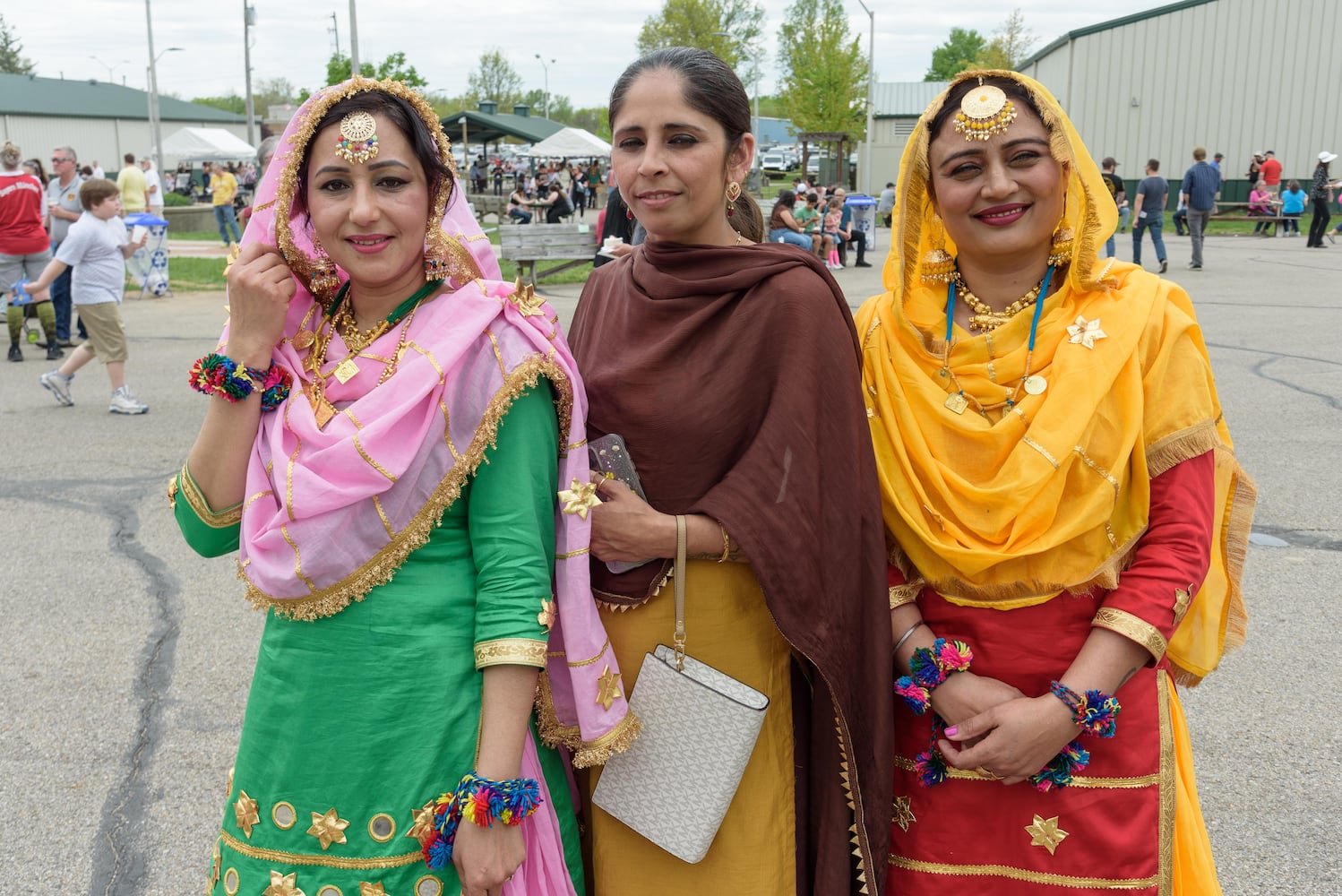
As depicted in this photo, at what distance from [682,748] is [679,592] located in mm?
281

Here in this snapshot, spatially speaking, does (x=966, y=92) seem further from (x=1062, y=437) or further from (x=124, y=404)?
(x=124, y=404)

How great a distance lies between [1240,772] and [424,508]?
2.81 metres

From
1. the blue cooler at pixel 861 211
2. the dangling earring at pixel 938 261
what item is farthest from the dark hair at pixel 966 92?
the blue cooler at pixel 861 211

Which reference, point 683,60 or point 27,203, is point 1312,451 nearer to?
point 683,60

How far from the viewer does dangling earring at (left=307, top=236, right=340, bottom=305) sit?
189cm

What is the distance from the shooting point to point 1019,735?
73.6 inches

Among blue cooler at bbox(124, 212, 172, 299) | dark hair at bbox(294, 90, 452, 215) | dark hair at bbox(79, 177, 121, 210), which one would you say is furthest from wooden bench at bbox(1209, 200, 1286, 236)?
dark hair at bbox(294, 90, 452, 215)

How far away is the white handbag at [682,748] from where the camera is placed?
189cm

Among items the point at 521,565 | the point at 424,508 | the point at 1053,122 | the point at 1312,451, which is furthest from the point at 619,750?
the point at 1312,451

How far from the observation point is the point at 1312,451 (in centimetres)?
661

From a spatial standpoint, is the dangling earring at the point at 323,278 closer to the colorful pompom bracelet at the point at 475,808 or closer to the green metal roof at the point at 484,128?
the colorful pompom bracelet at the point at 475,808

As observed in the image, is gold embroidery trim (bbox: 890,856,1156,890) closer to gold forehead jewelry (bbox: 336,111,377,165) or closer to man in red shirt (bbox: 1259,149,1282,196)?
gold forehead jewelry (bbox: 336,111,377,165)

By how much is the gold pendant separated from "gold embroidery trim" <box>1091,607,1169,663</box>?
1.38m

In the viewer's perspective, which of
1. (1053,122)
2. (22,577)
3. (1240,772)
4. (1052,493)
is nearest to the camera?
(1052,493)
